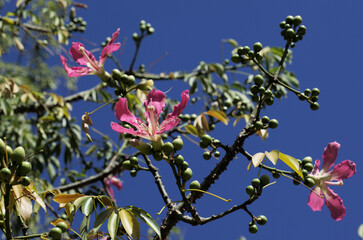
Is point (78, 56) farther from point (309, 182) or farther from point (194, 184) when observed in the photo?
point (309, 182)

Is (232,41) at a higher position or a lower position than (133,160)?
higher

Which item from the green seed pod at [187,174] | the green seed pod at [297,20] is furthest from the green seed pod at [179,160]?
the green seed pod at [297,20]

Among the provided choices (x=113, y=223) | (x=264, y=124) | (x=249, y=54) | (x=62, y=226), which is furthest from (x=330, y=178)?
(x=62, y=226)

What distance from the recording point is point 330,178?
4.89ft

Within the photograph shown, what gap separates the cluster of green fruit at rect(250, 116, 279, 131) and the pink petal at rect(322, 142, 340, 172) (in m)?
0.20

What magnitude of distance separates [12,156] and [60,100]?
2055 millimetres

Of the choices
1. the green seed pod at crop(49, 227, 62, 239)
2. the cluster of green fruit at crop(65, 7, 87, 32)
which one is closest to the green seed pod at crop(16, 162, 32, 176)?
the green seed pod at crop(49, 227, 62, 239)

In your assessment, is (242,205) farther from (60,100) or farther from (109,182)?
(109,182)

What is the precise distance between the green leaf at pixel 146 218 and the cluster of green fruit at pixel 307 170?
452 mm

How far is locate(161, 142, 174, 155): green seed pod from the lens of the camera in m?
1.25

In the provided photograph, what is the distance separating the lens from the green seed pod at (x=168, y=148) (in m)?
1.25

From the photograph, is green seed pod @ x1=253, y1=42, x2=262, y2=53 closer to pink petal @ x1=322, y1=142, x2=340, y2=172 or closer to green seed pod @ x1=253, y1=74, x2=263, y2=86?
green seed pod @ x1=253, y1=74, x2=263, y2=86

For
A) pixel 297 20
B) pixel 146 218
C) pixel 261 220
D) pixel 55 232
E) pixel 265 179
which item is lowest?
pixel 55 232

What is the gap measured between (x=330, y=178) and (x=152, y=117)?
2.12ft
